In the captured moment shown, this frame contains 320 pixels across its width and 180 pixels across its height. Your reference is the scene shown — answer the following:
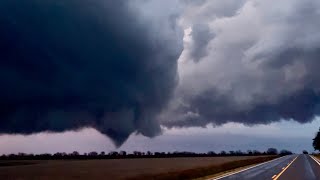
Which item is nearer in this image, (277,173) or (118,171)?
(277,173)

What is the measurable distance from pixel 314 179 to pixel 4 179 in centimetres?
3287

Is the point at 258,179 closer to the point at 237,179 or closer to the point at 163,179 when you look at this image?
the point at 237,179

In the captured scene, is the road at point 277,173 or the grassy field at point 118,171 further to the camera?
the grassy field at point 118,171

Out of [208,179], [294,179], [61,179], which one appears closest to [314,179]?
[294,179]

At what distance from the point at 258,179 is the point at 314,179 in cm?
432

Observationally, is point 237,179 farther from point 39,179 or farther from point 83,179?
point 39,179

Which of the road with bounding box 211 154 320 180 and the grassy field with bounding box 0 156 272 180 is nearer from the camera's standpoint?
the road with bounding box 211 154 320 180

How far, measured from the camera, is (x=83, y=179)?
46.2 meters

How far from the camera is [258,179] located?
3669 centimetres

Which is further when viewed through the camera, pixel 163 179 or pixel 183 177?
pixel 183 177

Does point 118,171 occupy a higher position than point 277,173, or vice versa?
point 118,171

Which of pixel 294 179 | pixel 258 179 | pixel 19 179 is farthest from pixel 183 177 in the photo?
pixel 19 179

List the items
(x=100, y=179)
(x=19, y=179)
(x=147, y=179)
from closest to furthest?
1. (x=147, y=179)
2. (x=100, y=179)
3. (x=19, y=179)

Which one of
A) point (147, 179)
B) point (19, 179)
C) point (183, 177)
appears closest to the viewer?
point (147, 179)
